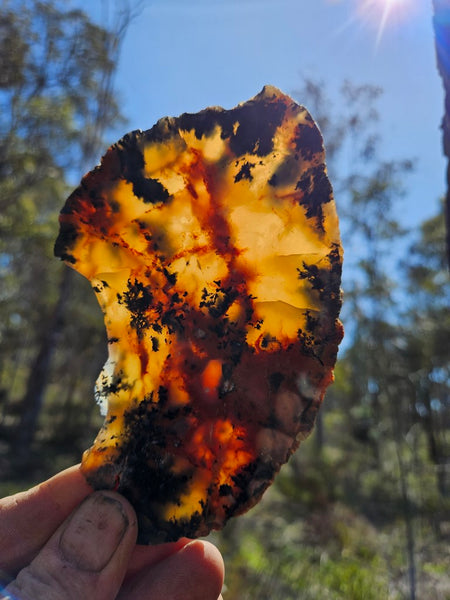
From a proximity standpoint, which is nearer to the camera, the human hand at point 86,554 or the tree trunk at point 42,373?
the human hand at point 86,554

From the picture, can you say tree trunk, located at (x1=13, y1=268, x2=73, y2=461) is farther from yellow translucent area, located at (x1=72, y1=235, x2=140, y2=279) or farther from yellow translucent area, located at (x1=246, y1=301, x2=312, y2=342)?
yellow translucent area, located at (x1=246, y1=301, x2=312, y2=342)

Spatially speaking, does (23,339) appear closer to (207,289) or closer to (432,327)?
(432,327)

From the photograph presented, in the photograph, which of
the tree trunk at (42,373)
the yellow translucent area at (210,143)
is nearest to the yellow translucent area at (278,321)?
the yellow translucent area at (210,143)

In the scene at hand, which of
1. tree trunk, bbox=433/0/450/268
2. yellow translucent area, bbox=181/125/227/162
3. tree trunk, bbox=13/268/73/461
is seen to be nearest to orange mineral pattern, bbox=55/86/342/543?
yellow translucent area, bbox=181/125/227/162

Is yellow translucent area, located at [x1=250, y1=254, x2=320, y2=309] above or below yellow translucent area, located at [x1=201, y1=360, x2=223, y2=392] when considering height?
above

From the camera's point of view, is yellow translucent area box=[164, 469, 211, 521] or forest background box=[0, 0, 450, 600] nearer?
yellow translucent area box=[164, 469, 211, 521]

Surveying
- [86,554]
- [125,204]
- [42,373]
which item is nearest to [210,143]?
[125,204]

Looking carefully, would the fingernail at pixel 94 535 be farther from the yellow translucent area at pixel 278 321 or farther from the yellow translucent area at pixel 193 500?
the yellow translucent area at pixel 278 321
